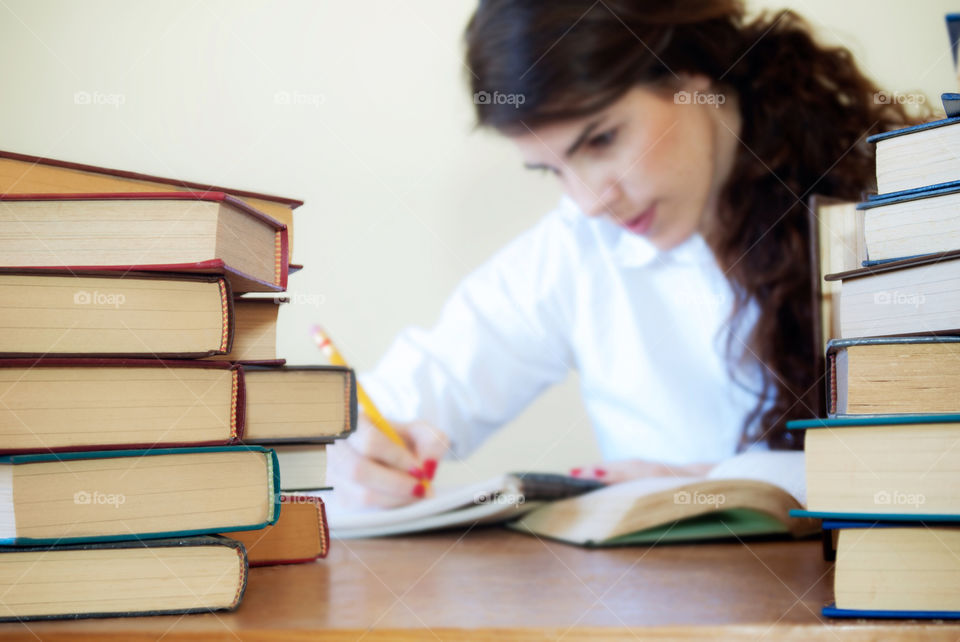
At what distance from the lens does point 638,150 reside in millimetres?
1592

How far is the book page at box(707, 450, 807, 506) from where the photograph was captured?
0.93 m

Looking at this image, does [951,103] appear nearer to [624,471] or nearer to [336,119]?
[624,471]

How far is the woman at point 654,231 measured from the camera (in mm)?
1575

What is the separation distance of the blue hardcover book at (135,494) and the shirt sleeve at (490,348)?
3.60 feet

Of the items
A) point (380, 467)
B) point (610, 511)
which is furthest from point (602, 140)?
point (610, 511)

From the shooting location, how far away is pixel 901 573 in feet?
1.52

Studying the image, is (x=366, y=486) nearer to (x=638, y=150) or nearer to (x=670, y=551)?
(x=670, y=551)

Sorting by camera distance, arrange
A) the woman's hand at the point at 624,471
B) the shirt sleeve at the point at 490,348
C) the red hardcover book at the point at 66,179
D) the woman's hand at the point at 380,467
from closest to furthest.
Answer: the red hardcover book at the point at 66,179 → the woman's hand at the point at 380,467 → the woman's hand at the point at 624,471 → the shirt sleeve at the point at 490,348

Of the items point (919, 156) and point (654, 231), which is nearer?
point (919, 156)

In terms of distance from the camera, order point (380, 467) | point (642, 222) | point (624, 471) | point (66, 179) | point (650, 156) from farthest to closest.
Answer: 1. point (642, 222)
2. point (650, 156)
3. point (624, 471)
4. point (380, 467)
5. point (66, 179)

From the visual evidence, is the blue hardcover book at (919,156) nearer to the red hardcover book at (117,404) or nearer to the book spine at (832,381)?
the book spine at (832,381)

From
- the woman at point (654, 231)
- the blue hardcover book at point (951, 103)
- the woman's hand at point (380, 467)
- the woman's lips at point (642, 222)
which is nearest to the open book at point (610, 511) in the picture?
the woman's hand at point (380, 467)

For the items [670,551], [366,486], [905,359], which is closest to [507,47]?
[366,486]

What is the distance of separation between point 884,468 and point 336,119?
1.37 meters
